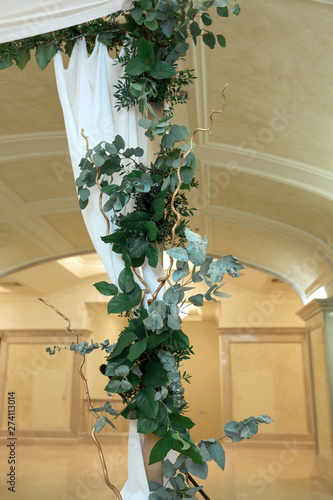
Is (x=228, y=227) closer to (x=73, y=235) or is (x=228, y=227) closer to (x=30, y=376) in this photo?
(x=73, y=235)

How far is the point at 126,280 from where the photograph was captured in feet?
5.36

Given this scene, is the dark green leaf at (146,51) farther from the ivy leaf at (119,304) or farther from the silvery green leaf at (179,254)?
the ivy leaf at (119,304)

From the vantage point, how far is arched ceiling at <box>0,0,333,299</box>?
3822 mm

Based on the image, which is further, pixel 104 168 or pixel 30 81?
pixel 30 81

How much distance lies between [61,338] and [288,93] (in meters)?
10.6

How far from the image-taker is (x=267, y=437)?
12.0 metres

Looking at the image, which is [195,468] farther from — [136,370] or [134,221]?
[134,221]

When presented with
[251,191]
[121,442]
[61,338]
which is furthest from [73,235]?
[121,442]

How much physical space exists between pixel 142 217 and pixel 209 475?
795 cm

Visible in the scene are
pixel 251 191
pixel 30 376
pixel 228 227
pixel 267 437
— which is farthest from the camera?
pixel 30 376

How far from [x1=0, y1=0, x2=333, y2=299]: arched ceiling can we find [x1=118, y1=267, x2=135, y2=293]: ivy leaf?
2644 millimetres

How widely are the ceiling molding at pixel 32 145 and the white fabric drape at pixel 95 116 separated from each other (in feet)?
11.4

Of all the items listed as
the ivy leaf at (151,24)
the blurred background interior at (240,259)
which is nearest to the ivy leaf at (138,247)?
the blurred background interior at (240,259)

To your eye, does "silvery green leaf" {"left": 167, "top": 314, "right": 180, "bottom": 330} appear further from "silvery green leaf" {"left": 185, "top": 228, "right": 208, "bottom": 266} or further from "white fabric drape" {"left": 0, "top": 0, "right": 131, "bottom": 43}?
"white fabric drape" {"left": 0, "top": 0, "right": 131, "bottom": 43}
